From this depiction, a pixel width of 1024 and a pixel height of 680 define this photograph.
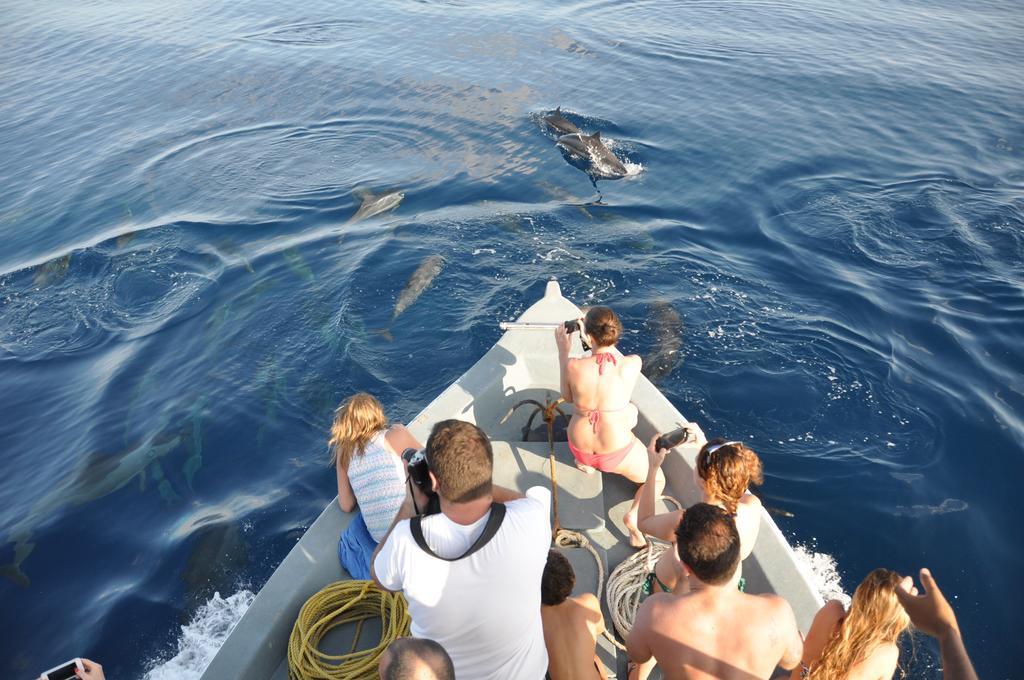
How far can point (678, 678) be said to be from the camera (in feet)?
11.5

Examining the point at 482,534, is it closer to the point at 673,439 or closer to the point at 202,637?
the point at 673,439

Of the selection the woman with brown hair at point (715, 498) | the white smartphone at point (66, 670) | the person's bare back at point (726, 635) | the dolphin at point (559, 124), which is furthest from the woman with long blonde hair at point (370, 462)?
the dolphin at point (559, 124)

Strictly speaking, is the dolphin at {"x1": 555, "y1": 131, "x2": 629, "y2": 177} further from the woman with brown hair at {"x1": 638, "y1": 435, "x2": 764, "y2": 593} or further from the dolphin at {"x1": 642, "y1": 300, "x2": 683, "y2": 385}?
the woman with brown hair at {"x1": 638, "y1": 435, "x2": 764, "y2": 593}

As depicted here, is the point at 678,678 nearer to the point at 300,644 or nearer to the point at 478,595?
the point at 478,595

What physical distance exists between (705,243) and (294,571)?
31.2ft

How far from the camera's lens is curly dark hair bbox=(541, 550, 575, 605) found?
364 centimetres

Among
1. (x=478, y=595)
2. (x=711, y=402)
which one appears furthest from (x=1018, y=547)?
(x=478, y=595)

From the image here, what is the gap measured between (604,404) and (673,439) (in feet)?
3.62

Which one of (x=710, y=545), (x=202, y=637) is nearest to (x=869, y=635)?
(x=710, y=545)

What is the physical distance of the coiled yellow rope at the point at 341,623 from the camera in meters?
4.35

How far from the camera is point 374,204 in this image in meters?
13.7

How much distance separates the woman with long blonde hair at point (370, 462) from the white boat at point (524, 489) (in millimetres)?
496

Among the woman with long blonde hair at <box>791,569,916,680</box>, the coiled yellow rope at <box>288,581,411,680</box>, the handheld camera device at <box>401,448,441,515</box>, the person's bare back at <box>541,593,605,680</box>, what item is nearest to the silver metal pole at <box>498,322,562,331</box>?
the coiled yellow rope at <box>288,581,411,680</box>

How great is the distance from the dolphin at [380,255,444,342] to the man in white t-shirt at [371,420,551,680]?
23.7 ft
